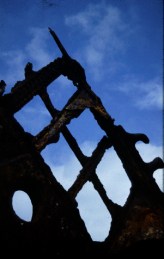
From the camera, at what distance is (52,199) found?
7.52 ft

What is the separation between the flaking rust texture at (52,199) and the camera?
2070mm

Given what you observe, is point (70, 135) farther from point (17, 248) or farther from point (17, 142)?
point (17, 248)

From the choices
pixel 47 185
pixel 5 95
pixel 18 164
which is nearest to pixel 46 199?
pixel 47 185

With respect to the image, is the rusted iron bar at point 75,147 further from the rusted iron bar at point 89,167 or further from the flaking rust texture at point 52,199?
the flaking rust texture at point 52,199

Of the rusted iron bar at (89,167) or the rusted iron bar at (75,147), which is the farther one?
the rusted iron bar at (75,147)

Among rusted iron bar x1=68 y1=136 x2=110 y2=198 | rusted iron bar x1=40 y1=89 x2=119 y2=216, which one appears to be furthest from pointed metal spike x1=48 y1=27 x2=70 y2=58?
rusted iron bar x1=68 y1=136 x2=110 y2=198

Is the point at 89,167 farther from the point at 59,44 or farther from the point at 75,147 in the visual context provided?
the point at 59,44

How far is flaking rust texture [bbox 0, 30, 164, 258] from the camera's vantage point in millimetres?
2070

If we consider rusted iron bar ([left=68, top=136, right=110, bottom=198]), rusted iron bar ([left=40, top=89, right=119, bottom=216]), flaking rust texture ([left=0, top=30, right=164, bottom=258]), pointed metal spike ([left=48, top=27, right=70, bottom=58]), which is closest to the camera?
flaking rust texture ([left=0, top=30, right=164, bottom=258])

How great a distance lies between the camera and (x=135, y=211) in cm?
257

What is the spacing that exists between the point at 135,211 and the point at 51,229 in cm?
84

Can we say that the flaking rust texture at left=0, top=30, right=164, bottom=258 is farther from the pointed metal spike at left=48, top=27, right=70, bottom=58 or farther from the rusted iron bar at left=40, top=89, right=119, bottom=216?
the rusted iron bar at left=40, top=89, right=119, bottom=216

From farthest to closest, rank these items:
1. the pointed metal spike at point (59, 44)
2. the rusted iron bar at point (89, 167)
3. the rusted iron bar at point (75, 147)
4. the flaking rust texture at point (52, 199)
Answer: the rusted iron bar at point (75, 147) → the pointed metal spike at point (59, 44) → the rusted iron bar at point (89, 167) → the flaking rust texture at point (52, 199)

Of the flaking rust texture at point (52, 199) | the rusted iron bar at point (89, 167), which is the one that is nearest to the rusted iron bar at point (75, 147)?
the rusted iron bar at point (89, 167)
